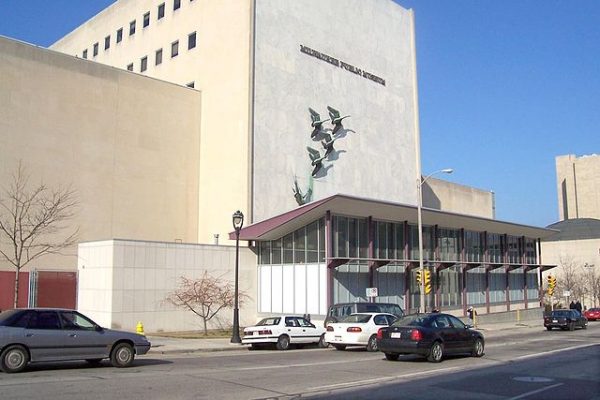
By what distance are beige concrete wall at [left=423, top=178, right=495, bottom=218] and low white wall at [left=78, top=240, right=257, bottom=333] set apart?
34190 millimetres

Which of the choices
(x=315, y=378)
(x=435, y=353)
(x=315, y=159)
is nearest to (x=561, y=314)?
(x=315, y=159)

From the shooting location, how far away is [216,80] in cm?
4519

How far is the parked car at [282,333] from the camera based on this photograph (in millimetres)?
25323

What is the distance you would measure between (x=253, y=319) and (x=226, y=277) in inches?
139

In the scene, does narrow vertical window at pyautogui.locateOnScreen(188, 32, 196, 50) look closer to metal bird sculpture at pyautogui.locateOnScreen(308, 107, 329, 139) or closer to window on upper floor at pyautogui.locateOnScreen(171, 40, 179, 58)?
window on upper floor at pyautogui.locateOnScreen(171, 40, 179, 58)

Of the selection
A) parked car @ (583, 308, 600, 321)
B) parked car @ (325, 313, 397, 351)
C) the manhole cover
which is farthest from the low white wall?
parked car @ (583, 308, 600, 321)

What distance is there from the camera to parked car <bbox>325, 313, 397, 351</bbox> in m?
24.1

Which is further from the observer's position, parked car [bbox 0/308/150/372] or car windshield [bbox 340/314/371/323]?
car windshield [bbox 340/314/371/323]

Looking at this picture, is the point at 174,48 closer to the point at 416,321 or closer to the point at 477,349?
the point at 416,321

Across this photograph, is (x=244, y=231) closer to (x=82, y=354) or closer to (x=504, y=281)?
(x=82, y=354)

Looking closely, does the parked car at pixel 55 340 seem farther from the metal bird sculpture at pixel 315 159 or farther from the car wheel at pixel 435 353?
the metal bird sculpture at pixel 315 159

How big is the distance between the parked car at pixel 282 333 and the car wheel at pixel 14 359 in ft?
36.9

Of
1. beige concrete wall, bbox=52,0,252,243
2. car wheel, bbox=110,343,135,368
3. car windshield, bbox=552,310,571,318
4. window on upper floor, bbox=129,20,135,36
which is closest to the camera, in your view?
car wheel, bbox=110,343,135,368

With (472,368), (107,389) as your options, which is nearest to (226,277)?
(472,368)
